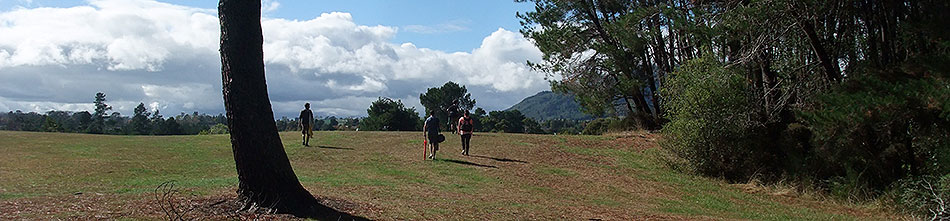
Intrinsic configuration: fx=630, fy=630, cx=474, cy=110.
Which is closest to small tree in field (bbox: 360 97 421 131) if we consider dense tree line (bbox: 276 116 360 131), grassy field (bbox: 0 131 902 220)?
dense tree line (bbox: 276 116 360 131)

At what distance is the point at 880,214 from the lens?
42.4 ft

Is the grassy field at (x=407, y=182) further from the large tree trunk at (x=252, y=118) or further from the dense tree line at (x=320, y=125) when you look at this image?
the dense tree line at (x=320, y=125)

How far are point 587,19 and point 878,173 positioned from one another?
53.3ft

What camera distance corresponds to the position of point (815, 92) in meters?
15.4

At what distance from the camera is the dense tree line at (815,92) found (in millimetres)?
12456

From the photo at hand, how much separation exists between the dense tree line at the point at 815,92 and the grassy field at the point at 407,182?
106 centimetres

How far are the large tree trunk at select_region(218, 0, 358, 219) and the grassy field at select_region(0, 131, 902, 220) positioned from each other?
813 mm

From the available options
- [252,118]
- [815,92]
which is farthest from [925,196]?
[252,118]

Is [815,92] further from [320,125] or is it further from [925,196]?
[320,125]

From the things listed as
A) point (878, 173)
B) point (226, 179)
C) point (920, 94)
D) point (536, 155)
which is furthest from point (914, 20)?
point (226, 179)

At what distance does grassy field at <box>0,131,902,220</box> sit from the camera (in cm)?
949

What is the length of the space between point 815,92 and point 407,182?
398 inches

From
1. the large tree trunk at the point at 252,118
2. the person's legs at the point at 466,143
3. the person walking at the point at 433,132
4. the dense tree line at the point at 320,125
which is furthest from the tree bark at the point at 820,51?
the dense tree line at the point at 320,125

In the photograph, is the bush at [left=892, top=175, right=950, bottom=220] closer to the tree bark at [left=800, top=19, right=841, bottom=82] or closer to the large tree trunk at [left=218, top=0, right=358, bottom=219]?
the tree bark at [left=800, top=19, right=841, bottom=82]
